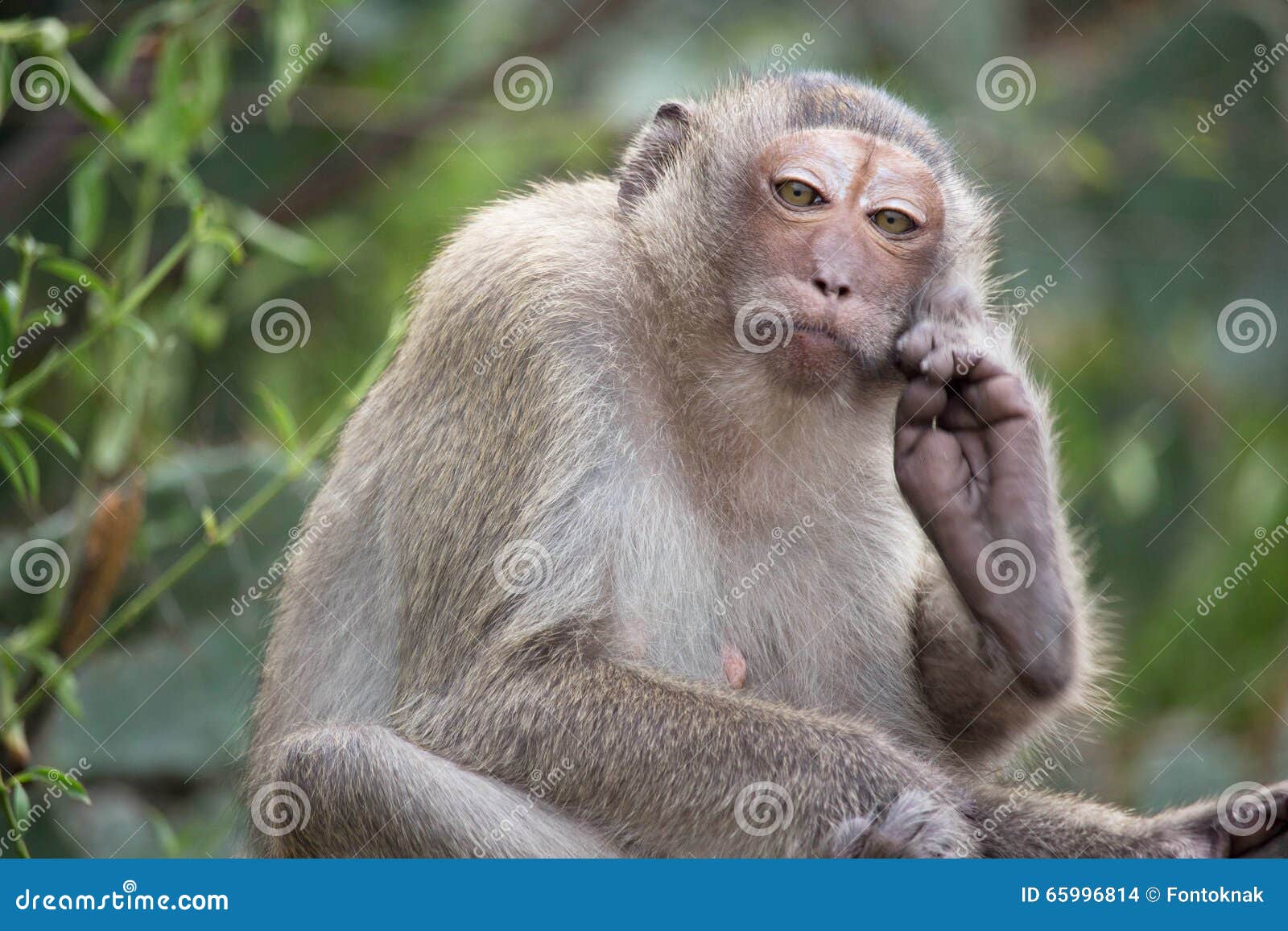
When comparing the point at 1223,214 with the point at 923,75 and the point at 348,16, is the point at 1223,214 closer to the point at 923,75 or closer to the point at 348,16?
the point at 923,75

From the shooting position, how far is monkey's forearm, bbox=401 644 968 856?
4.09 m

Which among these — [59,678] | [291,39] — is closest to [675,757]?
[59,678]

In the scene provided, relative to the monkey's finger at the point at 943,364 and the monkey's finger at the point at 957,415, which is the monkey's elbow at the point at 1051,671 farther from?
the monkey's finger at the point at 943,364

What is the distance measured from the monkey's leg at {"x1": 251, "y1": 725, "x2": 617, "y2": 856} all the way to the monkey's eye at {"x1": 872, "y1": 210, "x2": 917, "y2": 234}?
184cm

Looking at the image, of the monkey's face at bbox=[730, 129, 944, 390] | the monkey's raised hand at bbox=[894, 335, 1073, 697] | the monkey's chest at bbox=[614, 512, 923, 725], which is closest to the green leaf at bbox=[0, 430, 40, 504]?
the monkey's chest at bbox=[614, 512, 923, 725]

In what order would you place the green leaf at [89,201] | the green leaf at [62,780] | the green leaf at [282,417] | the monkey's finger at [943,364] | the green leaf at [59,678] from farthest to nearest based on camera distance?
the green leaf at [89,201], the green leaf at [282,417], the green leaf at [59,678], the monkey's finger at [943,364], the green leaf at [62,780]

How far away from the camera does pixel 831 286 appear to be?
4.38 metres

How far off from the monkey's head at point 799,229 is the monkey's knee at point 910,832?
1236 millimetres

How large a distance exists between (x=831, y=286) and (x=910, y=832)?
146 cm

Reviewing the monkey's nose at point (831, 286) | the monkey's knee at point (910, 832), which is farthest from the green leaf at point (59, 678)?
the monkey's nose at point (831, 286)

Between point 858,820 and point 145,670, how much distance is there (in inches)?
123

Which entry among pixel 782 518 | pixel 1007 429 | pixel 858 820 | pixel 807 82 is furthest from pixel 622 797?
pixel 807 82

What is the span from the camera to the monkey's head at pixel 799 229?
14.5 ft

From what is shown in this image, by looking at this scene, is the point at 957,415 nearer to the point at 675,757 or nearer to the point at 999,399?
the point at 999,399
